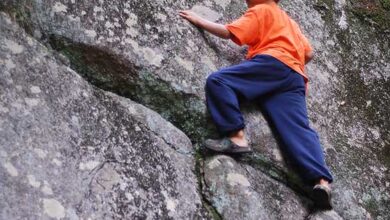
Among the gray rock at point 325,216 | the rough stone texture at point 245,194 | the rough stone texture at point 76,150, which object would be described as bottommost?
the gray rock at point 325,216

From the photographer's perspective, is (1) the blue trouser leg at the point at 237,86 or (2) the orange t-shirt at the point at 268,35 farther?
(2) the orange t-shirt at the point at 268,35

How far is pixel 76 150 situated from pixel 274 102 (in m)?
1.72

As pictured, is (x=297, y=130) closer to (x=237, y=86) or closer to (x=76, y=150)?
(x=237, y=86)

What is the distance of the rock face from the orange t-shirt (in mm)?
294

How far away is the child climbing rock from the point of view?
4414mm

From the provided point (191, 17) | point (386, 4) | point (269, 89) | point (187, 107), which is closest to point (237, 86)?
point (269, 89)

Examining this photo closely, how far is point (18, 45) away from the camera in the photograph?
406 centimetres

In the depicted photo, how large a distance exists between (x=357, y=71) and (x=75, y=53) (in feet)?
9.63

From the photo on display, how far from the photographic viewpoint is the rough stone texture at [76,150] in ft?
11.7

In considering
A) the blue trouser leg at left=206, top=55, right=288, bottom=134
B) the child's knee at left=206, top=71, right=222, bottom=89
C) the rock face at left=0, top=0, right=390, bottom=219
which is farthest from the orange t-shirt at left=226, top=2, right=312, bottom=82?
the child's knee at left=206, top=71, right=222, bottom=89

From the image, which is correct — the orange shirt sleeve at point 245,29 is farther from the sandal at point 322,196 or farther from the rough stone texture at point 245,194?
the sandal at point 322,196

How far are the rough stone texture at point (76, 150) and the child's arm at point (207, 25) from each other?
35.0 inches

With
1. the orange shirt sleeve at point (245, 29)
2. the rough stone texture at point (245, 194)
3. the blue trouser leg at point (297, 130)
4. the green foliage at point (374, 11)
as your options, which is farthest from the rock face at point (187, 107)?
the green foliage at point (374, 11)

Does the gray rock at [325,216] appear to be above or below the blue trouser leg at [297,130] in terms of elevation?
below
